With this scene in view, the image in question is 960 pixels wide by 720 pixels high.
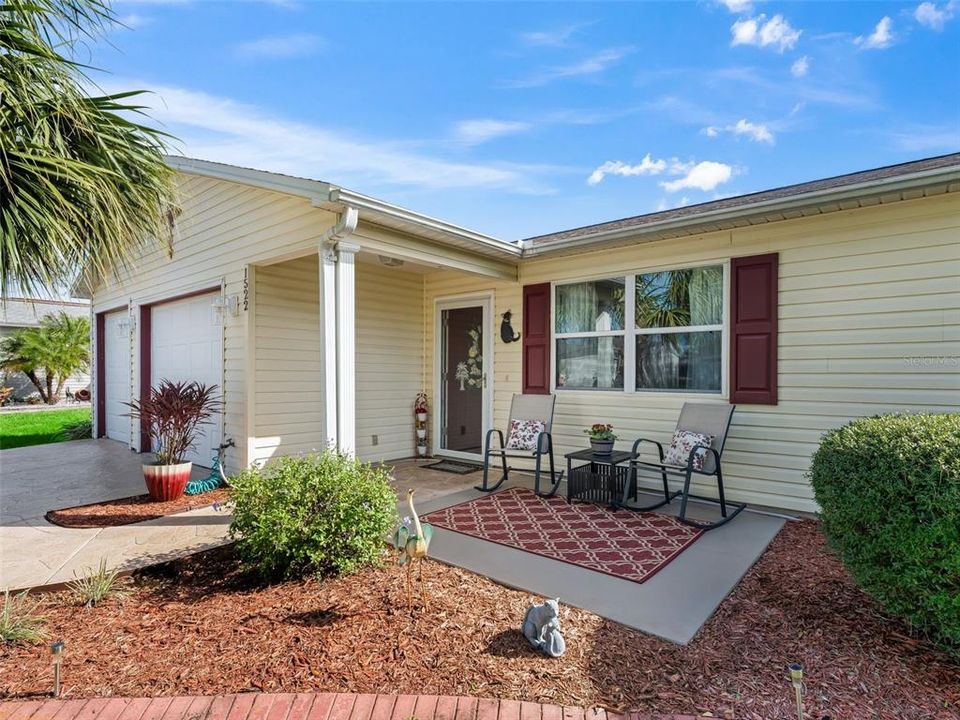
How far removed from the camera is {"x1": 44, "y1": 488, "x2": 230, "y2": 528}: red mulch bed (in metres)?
4.30

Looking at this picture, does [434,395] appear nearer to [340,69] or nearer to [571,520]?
[571,520]

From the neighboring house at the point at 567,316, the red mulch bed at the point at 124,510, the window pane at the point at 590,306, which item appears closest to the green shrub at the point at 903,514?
the neighboring house at the point at 567,316

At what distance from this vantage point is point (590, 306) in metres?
5.76

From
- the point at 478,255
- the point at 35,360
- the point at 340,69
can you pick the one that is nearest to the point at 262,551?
the point at 478,255

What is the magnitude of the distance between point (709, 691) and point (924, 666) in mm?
992

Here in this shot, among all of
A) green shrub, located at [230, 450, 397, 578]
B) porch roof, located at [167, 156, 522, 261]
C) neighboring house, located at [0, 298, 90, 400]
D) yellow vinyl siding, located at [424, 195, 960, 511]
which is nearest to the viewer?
green shrub, located at [230, 450, 397, 578]

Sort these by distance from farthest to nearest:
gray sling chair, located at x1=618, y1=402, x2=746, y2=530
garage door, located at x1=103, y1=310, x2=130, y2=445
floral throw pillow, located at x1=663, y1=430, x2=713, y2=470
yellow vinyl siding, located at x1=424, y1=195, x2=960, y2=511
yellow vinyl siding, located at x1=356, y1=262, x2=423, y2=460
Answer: garage door, located at x1=103, y1=310, x2=130, y2=445 < yellow vinyl siding, located at x1=356, y1=262, x2=423, y2=460 < floral throw pillow, located at x1=663, y1=430, x2=713, y2=470 < gray sling chair, located at x1=618, y1=402, x2=746, y2=530 < yellow vinyl siding, located at x1=424, y1=195, x2=960, y2=511

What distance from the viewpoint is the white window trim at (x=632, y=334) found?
189 inches

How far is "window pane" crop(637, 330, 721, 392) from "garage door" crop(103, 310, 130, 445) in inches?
313

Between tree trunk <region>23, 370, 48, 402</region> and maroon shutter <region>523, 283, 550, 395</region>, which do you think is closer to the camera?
maroon shutter <region>523, 283, 550, 395</region>

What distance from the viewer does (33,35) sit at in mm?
2715

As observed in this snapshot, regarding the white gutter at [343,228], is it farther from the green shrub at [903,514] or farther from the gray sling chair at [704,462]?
the green shrub at [903,514]

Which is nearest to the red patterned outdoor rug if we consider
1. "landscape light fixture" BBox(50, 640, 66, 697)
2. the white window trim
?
the white window trim

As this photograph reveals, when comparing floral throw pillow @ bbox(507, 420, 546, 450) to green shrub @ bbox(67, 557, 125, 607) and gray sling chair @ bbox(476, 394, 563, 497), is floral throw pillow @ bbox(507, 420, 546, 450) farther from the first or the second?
green shrub @ bbox(67, 557, 125, 607)
